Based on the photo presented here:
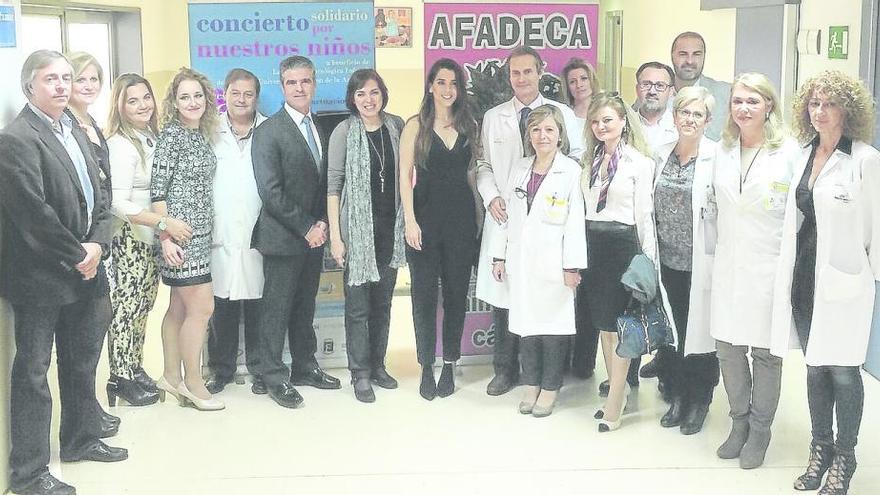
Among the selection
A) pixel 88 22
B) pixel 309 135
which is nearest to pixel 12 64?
pixel 309 135

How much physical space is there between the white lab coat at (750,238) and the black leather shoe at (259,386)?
7.44 ft

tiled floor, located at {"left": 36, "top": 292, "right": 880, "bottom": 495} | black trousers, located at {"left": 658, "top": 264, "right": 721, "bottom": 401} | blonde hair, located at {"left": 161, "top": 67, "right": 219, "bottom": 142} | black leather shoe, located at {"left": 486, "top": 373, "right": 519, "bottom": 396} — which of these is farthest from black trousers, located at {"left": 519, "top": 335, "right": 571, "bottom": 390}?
blonde hair, located at {"left": 161, "top": 67, "right": 219, "bottom": 142}

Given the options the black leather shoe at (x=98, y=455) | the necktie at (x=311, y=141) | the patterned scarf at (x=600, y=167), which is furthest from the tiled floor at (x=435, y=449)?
the necktie at (x=311, y=141)

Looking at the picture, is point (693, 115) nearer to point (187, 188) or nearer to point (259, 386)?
point (187, 188)

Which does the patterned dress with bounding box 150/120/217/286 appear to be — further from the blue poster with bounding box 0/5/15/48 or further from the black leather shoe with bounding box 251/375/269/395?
the blue poster with bounding box 0/5/15/48

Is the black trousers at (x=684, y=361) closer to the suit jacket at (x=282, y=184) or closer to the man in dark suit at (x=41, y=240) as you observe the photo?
the suit jacket at (x=282, y=184)

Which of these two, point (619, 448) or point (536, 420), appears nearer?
point (619, 448)

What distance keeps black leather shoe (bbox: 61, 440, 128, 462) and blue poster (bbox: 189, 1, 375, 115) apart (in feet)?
5.76

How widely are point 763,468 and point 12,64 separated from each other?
3.27m

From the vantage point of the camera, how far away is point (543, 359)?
457cm

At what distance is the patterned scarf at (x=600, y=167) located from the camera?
4160 millimetres

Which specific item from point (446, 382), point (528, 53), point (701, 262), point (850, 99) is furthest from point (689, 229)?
point (446, 382)

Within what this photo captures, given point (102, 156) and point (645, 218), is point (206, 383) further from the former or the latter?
point (645, 218)

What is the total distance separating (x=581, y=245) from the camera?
168 inches
